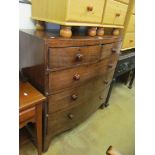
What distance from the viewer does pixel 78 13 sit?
3.13 feet

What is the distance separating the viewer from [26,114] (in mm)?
915

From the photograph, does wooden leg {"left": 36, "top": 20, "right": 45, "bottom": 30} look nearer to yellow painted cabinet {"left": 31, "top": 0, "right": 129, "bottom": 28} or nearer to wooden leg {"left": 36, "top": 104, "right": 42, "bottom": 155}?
yellow painted cabinet {"left": 31, "top": 0, "right": 129, "bottom": 28}

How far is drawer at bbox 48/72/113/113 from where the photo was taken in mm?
1082

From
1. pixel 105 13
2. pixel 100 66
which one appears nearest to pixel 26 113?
pixel 100 66

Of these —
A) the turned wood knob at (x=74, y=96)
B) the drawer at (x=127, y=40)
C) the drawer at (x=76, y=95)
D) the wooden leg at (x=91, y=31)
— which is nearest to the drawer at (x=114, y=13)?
the wooden leg at (x=91, y=31)

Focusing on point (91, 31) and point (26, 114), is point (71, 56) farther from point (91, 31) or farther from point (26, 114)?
point (26, 114)

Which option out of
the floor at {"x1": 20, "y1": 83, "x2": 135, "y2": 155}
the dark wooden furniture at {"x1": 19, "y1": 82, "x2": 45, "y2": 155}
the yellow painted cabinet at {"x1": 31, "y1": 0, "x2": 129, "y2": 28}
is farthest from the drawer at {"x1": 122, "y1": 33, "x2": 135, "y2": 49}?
the dark wooden furniture at {"x1": 19, "y1": 82, "x2": 45, "y2": 155}

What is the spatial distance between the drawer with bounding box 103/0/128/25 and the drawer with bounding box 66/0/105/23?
87 mm

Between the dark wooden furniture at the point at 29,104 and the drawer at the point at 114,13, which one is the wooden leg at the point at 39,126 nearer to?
the dark wooden furniture at the point at 29,104

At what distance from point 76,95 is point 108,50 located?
1.62 feet
